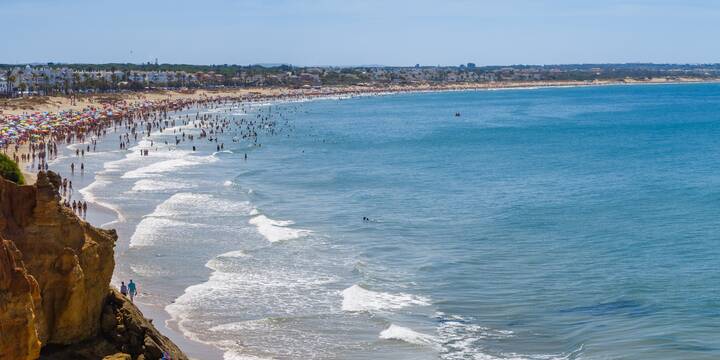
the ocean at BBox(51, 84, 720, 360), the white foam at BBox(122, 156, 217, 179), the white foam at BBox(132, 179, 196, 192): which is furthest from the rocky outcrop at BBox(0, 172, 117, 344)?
the white foam at BBox(122, 156, 217, 179)

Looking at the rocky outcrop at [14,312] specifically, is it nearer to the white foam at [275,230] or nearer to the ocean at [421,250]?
the ocean at [421,250]

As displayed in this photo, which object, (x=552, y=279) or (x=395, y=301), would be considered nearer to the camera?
(x=395, y=301)

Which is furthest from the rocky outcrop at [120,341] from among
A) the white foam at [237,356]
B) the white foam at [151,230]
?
the white foam at [151,230]

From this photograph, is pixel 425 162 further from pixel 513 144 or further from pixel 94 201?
pixel 94 201

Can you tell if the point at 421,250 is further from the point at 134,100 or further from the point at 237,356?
the point at 134,100

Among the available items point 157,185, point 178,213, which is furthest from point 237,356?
point 157,185

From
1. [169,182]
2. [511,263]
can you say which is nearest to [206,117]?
[169,182]

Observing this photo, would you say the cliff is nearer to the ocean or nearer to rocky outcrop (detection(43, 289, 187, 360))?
rocky outcrop (detection(43, 289, 187, 360))
